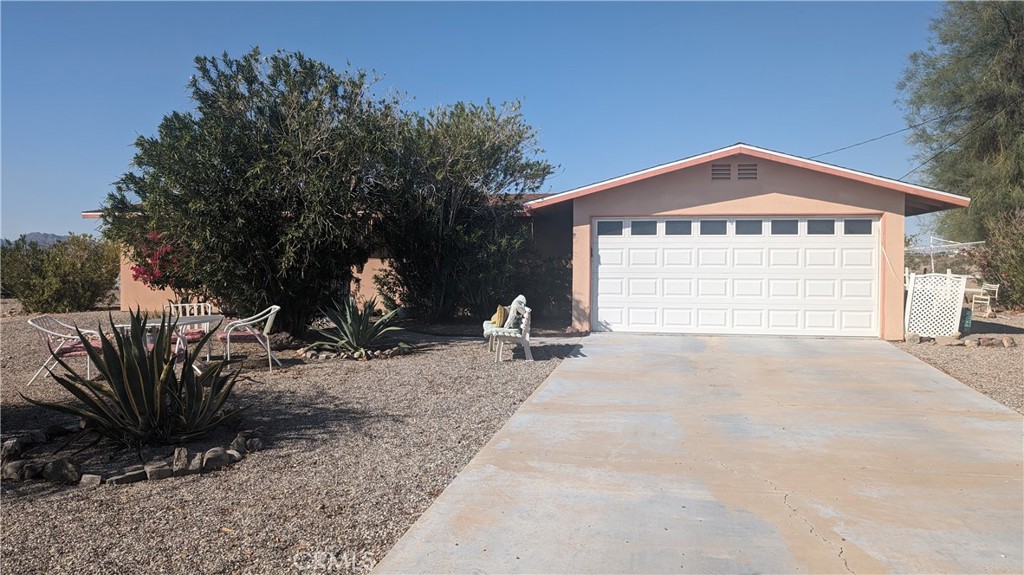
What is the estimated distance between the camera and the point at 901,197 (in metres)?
13.1

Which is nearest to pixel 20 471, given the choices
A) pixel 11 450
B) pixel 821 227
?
pixel 11 450

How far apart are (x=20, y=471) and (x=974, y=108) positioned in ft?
97.4

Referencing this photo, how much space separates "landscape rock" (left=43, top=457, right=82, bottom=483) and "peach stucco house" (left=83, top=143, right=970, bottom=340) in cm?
1017

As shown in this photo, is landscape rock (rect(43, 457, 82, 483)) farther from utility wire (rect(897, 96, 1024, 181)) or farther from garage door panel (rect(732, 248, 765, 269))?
utility wire (rect(897, 96, 1024, 181))

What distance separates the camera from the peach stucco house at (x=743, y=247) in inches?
521

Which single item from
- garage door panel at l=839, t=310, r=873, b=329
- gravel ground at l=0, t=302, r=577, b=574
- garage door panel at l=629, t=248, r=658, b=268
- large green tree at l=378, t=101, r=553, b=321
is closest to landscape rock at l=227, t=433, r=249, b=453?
gravel ground at l=0, t=302, r=577, b=574

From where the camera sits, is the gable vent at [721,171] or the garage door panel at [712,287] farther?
the garage door panel at [712,287]

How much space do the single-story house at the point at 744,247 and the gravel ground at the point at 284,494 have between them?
19.7ft

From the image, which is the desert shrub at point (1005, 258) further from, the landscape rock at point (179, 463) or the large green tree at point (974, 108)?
the landscape rock at point (179, 463)

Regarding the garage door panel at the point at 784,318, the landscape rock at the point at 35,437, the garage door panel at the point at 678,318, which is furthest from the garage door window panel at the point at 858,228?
the landscape rock at the point at 35,437

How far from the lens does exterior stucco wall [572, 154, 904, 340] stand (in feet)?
43.2

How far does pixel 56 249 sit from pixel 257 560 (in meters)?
19.1

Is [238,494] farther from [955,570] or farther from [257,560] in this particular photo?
[955,570]

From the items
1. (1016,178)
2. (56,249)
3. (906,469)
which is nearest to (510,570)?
(906,469)
